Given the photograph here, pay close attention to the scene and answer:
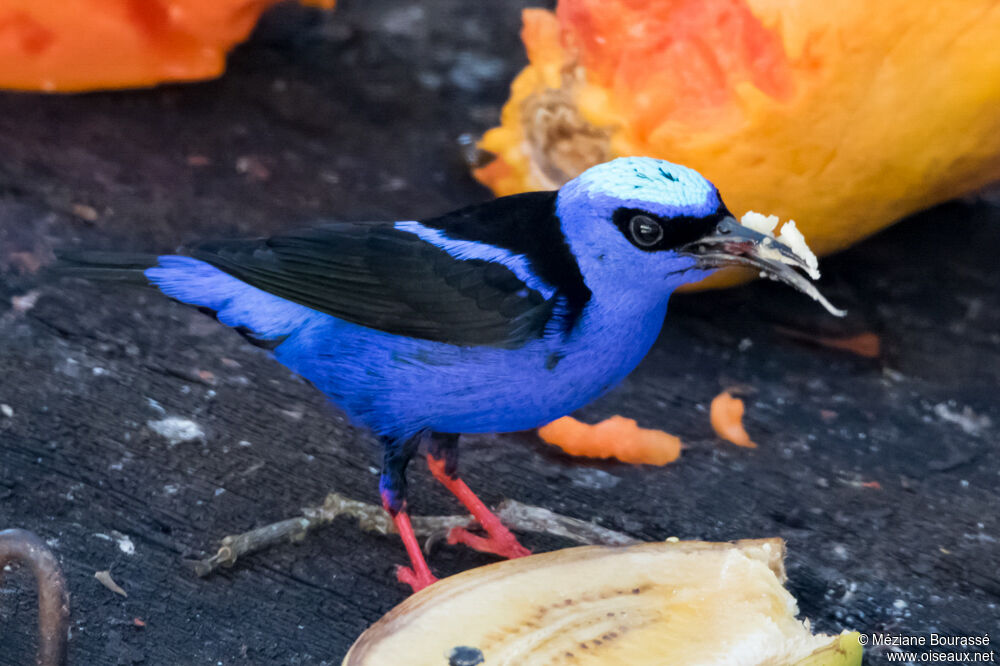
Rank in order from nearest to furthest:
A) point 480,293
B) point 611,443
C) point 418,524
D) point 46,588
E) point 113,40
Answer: point 46,588, point 480,293, point 418,524, point 611,443, point 113,40

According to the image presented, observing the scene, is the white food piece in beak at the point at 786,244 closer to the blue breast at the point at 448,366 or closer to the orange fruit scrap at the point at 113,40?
the blue breast at the point at 448,366

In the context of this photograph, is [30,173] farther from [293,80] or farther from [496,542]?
[496,542]

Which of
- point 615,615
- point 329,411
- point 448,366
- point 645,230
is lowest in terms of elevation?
point 329,411

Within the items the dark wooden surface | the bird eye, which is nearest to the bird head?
the bird eye

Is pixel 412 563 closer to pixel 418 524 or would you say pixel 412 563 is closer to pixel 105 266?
pixel 418 524

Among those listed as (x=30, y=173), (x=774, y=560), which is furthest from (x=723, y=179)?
(x=30, y=173)

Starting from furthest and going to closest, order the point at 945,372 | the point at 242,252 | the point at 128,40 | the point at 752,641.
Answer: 1. the point at 128,40
2. the point at 945,372
3. the point at 242,252
4. the point at 752,641

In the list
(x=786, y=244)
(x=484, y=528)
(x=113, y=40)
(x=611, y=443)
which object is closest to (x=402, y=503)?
(x=484, y=528)

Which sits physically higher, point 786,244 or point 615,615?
point 786,244
